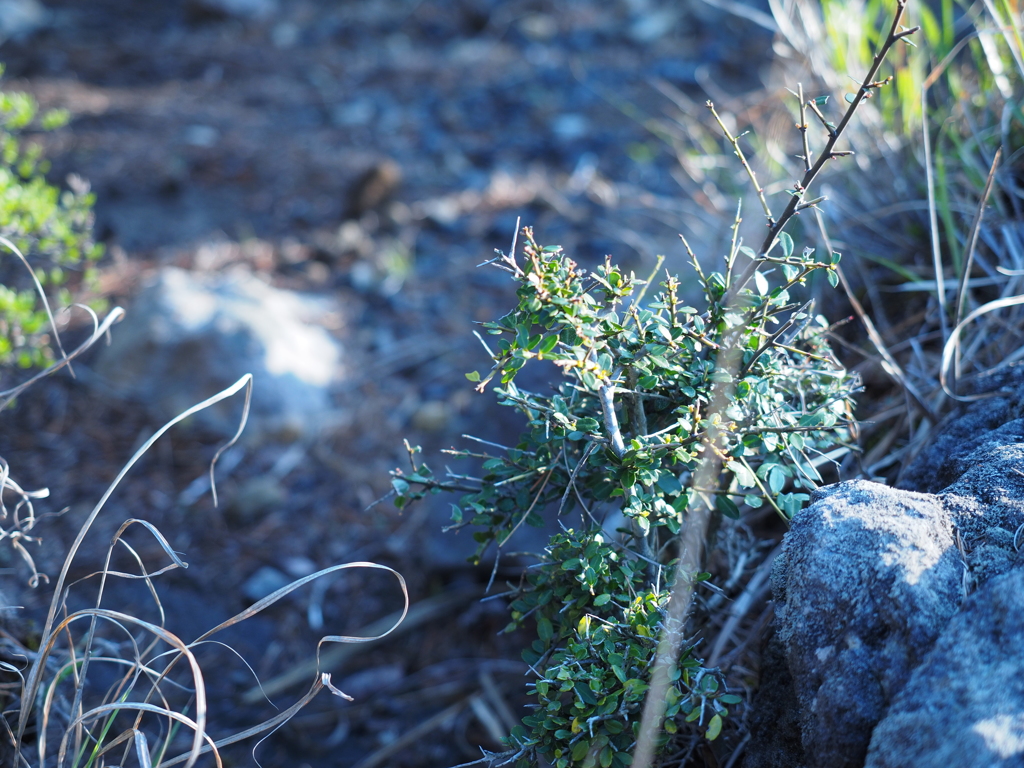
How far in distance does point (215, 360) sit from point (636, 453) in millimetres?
2309

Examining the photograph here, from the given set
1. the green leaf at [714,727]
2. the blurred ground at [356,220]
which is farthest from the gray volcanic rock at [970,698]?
the blurred ground at [356,220]

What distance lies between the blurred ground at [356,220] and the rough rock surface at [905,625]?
1144 mm

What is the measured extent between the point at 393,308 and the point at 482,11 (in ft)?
12.2

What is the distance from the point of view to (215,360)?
3029mm

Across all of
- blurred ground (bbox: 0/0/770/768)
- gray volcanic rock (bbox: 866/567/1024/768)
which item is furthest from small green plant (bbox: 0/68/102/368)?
gray volcanic rock (bbox: 866/567/1024/768)

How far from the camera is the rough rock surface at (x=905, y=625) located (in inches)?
35.2

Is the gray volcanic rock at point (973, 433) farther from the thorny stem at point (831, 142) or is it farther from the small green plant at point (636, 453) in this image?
the thorny stem at point (831, 142)

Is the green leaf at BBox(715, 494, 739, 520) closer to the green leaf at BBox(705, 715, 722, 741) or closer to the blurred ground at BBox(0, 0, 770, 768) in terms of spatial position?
the green leaf at BBox(705, 715, 722, 741)

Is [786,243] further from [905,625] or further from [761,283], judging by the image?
[905,625]

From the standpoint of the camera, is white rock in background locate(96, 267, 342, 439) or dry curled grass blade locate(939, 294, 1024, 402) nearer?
dry curled grass blade locate(939, 294, 1024, 402)

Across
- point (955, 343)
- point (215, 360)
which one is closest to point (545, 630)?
point (955, 343)

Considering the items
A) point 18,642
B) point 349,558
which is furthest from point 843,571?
point 349,558

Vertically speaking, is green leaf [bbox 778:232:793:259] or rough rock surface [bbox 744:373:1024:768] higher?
green leaf [bbox 778:232:793:259]

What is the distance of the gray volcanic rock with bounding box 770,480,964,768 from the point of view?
1017 mm
